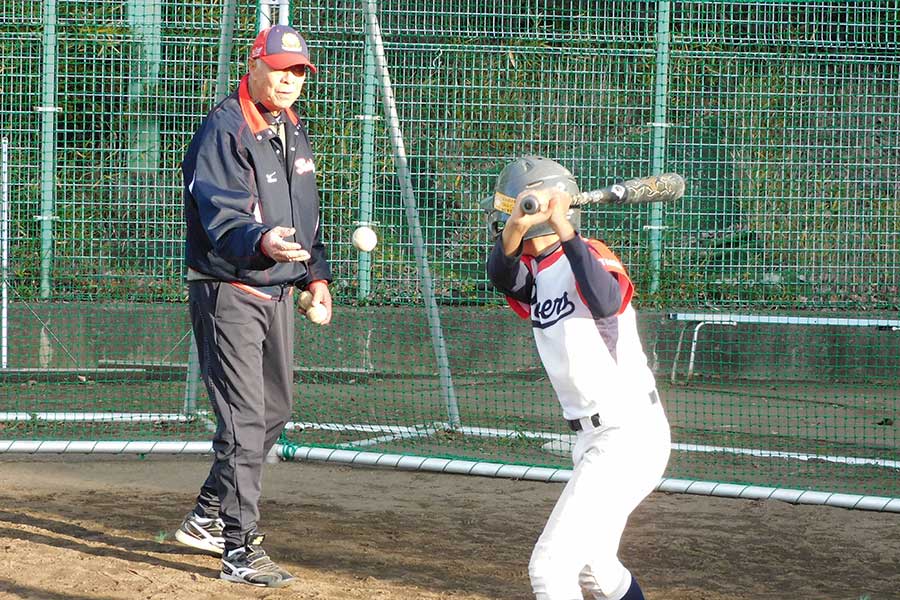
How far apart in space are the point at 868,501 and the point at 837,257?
3780mm

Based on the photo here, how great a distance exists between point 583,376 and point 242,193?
5.41 feet

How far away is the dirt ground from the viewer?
4711 mm

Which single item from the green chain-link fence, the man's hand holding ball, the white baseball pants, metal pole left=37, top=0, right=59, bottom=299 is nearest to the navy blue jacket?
the man's hand holding ball

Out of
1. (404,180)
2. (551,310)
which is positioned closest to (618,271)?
(551,310)

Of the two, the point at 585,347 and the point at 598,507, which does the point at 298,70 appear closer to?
the point at 585,347

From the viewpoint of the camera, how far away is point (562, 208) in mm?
3523

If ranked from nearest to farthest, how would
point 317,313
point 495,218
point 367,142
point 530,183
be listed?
point 530,183 → point 495,218 → point 317,313 → point 367,142

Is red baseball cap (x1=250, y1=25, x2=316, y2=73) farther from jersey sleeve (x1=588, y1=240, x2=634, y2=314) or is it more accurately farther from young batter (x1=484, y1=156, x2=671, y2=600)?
jersey sleeve (x1=588, y1=240, x2=634, y2=314)

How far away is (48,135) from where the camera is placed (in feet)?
29.6

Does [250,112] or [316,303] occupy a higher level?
[250,112]

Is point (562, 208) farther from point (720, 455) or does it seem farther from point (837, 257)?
point (837, 257)

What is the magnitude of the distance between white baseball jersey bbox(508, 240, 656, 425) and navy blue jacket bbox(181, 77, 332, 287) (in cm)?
121

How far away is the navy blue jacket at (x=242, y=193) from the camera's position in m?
4.51

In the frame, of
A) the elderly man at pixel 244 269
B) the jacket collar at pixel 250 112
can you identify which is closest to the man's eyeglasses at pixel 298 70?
the elderly man at pixel 244 269
